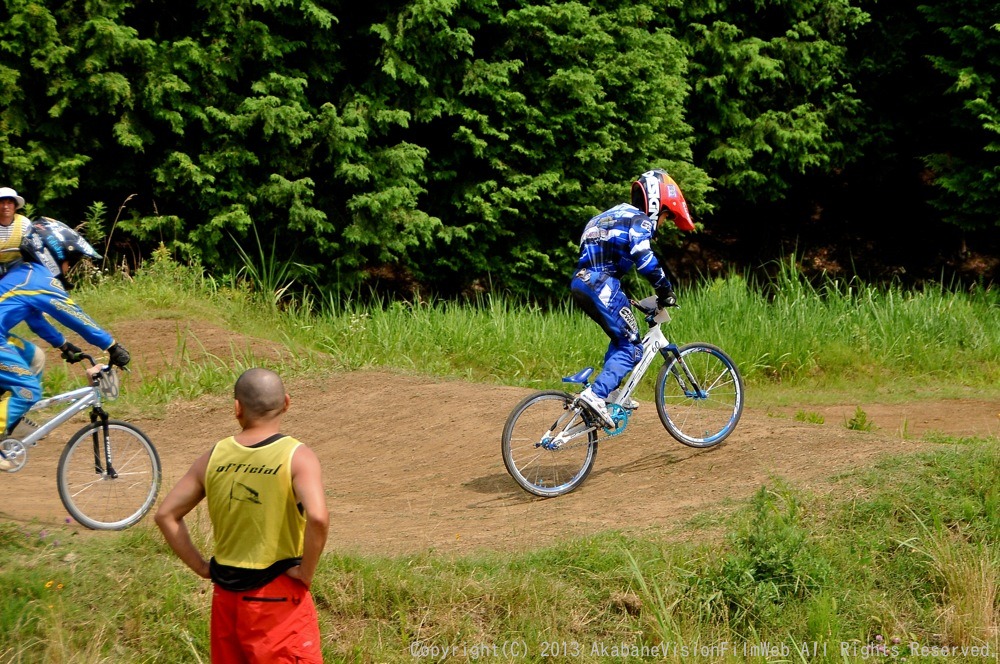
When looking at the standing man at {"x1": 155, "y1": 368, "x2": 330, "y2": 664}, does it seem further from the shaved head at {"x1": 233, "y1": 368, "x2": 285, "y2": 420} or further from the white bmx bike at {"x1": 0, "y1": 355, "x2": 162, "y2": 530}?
the white bmx bike at {"x1": 0, "y1": 355, "x2": 162, "y2": 530}

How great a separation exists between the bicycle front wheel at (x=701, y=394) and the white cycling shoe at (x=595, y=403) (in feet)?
2.63

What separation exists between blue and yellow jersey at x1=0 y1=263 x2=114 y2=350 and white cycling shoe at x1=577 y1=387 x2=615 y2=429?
3.26 metres

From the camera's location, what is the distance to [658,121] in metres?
15.7

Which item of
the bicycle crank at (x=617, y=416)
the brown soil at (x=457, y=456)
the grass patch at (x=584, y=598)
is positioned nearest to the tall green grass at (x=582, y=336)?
the brown soil at (x=457, y=456)

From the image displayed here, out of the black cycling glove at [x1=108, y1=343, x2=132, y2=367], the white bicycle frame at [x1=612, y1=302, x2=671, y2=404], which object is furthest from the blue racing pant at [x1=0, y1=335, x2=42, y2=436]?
the white bicycle frame at [x1=612, y1=302, x2=671, y2=404]

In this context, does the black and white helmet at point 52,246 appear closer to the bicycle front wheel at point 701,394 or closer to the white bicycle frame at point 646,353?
the white bicycle frame at point 646,353

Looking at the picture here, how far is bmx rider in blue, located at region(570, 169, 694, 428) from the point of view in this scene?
782 centimetres

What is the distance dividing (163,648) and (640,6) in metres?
12.9

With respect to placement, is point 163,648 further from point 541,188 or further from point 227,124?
point 541,188

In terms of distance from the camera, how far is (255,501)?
3.89 meters

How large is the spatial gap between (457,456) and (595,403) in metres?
1.99

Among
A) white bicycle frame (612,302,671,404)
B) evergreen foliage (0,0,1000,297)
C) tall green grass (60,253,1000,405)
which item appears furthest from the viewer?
evergreen foliage (0,0,1000,297)

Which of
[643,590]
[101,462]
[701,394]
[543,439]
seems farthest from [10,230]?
[701,394]

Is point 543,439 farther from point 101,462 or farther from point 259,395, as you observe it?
point 259,395
